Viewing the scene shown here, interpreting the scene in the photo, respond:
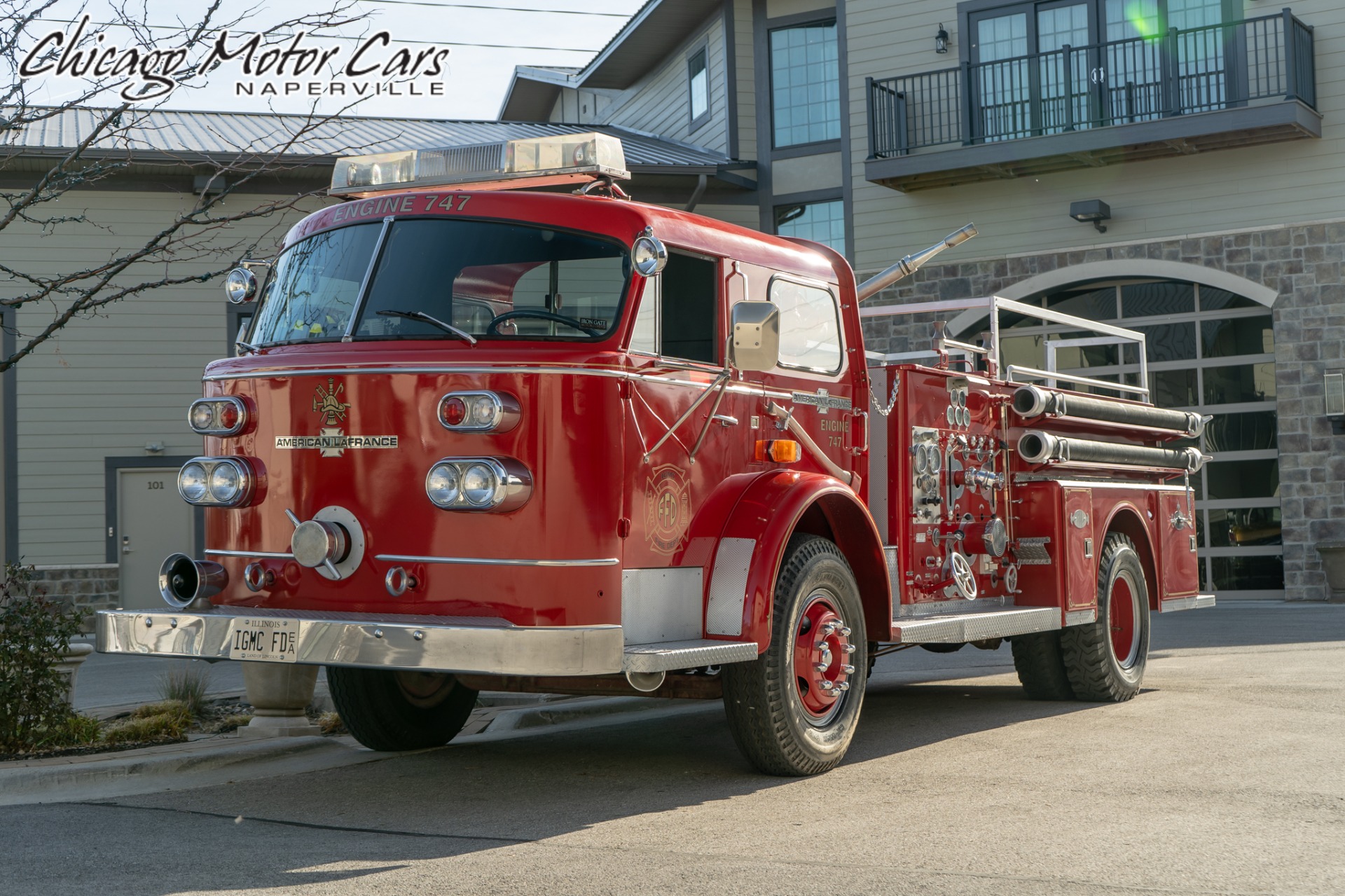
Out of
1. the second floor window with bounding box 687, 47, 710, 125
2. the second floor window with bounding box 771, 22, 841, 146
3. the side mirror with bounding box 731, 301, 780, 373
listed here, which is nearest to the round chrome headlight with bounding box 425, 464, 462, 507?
the side mirror with bounding box 731, 301, 780, 373

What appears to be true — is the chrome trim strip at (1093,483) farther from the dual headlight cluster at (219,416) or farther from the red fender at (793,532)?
the dual headlight cluster at (219,416)

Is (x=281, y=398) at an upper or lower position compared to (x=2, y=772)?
upper

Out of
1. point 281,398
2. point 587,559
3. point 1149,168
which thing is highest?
point 1149,168

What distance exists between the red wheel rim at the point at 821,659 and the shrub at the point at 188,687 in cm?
434

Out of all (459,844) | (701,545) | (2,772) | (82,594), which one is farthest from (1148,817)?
(82,594)

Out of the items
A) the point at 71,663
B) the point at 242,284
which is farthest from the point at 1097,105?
the point at 71,663

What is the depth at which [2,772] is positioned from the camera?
6.81m

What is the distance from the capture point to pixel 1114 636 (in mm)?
9812

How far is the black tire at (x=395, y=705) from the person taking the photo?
24.9 ft

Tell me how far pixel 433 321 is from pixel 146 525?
1558 centimetres

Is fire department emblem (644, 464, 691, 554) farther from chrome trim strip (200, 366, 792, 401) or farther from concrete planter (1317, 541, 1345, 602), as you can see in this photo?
concrete planter (1317, 541, 1345, 602)

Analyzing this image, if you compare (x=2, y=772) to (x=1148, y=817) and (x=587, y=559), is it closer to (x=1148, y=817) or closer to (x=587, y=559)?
(x=587, y=559)

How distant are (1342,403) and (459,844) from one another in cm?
1545

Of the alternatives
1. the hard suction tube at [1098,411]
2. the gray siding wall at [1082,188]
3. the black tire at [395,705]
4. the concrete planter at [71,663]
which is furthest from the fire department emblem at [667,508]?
the gray siding wall at [1082,188]
